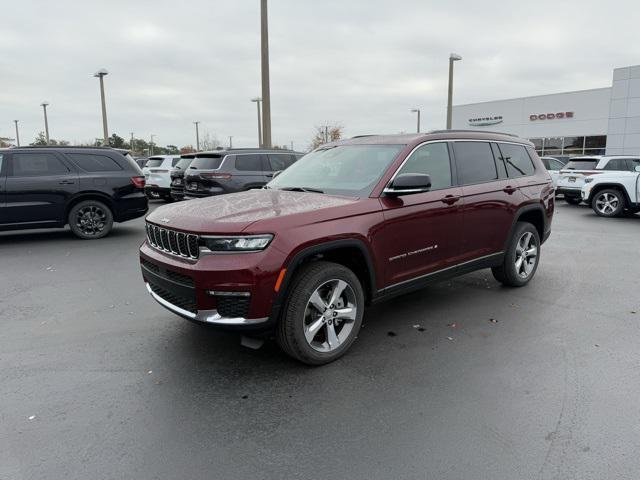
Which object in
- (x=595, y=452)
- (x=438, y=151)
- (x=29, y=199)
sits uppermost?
(x=438, y=151)

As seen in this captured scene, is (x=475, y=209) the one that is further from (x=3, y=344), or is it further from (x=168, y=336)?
(x=3, y=344)

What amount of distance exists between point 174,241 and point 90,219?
6.59 m

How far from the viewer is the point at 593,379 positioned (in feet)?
11.3

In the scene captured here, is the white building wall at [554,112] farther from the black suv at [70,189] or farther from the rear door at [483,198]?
the black suv at [70,189]

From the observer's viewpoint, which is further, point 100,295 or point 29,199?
point 29,199

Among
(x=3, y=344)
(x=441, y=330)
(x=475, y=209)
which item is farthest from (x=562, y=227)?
(x=3, y=344)

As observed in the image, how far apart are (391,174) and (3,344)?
3.76 meters

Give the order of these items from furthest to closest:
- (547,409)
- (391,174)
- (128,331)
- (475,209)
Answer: (475,209) → (128,331) → (391,174) → (547,409)

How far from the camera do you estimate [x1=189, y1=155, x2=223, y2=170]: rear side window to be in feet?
36.9

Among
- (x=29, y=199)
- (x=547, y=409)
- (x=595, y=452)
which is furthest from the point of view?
(x=29, y=199)

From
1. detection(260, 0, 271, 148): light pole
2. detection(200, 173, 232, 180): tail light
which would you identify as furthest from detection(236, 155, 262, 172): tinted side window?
detection(260, 0, 271, 148): light pole

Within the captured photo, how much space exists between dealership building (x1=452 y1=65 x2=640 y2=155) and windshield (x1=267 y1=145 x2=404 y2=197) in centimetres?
2837

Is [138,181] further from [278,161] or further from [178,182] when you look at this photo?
[278,161]

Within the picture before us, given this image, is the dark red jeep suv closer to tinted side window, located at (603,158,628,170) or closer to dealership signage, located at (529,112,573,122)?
tinted side window, located at (603,158,628,170)
